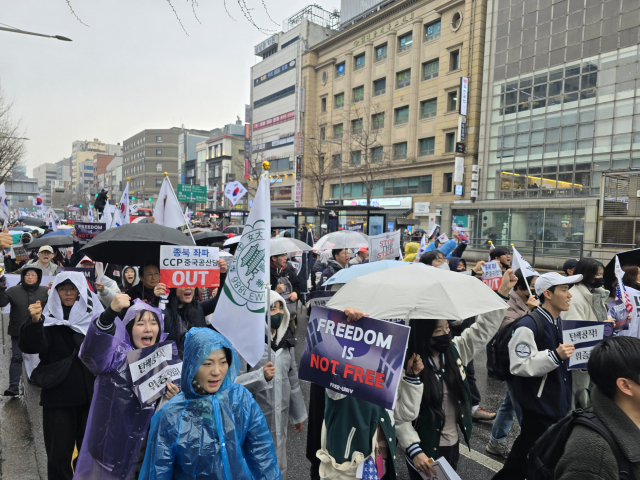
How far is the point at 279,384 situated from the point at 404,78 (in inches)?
1504

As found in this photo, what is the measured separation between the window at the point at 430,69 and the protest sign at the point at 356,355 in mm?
36000

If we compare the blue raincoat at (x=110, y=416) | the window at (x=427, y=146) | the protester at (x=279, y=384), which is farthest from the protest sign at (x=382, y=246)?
the window at (x=427, y=146)

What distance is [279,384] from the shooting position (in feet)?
11.3

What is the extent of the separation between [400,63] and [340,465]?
39.4m

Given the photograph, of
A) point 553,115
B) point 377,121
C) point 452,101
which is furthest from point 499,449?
point 377,121

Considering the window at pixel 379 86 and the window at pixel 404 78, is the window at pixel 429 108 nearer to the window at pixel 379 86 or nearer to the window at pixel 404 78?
the window at pixel 404 78

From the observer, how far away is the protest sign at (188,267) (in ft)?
13.3

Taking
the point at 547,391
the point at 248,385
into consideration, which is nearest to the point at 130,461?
the point at 248,385

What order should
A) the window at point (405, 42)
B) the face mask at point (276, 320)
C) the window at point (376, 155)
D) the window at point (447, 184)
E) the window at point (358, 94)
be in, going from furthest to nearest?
the window at point (358, 94), the window at point (376, 155), the window at point (405, 42), the window at point (447, 184), the face mask at point (276, 320)

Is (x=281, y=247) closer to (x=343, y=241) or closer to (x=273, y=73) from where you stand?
(x=343, y=241)

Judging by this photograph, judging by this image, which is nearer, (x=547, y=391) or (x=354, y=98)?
(x=547, y=391)

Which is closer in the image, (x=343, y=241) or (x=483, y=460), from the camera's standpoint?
(x=483, y=460)

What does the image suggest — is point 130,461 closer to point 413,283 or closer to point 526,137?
point 413,283

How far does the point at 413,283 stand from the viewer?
2816 mm
